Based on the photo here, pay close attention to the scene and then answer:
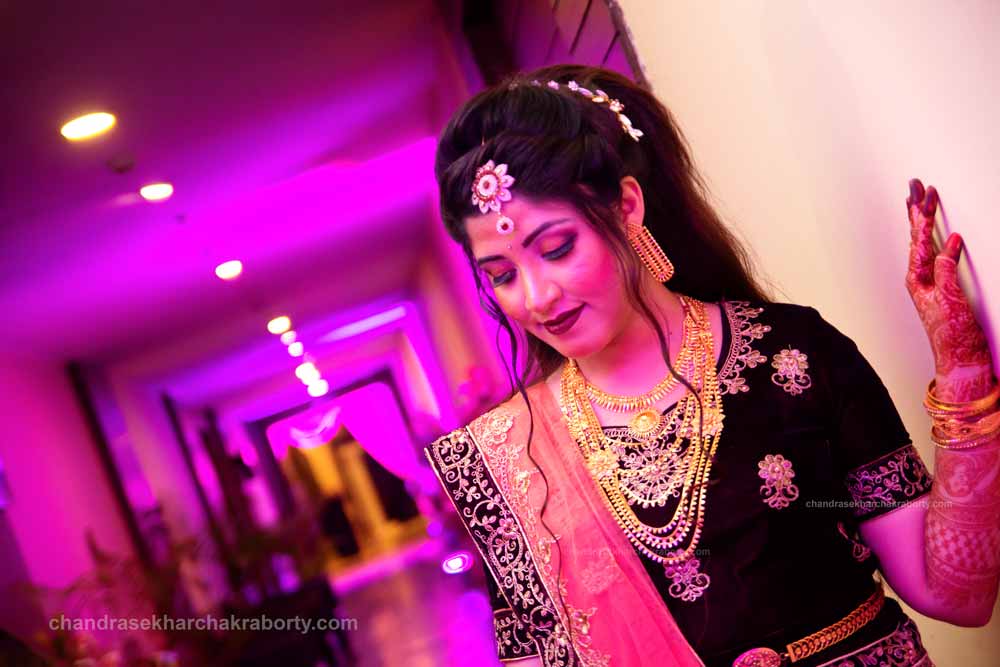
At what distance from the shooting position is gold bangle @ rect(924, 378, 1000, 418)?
1104mm

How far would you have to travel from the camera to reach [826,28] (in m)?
1.23

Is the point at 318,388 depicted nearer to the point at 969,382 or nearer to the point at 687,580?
the point at 687,580

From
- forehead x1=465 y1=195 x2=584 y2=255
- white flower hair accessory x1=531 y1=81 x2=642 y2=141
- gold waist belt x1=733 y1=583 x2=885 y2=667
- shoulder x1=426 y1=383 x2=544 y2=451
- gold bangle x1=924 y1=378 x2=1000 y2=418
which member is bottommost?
gold waist belt x1=733 y1=583 x2=885 y2=667

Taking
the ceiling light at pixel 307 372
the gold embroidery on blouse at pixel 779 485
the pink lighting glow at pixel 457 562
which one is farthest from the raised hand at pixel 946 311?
the ceiling light at pixel 307 372

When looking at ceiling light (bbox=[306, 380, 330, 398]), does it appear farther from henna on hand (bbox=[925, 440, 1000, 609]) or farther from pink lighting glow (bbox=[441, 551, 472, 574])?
henna on hand (bbox=[925, 440, 1000, 609])

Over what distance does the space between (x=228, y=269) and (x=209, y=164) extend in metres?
0.41

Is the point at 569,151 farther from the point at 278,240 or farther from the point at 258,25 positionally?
the point at 278,240

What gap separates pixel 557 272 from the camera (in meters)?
1.28

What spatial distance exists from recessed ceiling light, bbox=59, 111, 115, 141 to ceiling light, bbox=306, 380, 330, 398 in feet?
4.16

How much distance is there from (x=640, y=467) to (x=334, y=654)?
2.63 m

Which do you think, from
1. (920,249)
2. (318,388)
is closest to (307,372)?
(318,388)

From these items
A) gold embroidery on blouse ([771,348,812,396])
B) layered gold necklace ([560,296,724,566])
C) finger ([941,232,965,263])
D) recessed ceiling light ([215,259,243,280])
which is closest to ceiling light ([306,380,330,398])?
recessed ceiling light ([215,259,243,280])

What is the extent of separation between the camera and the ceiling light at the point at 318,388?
3.97 meters

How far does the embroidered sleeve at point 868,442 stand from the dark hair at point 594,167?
190mm
